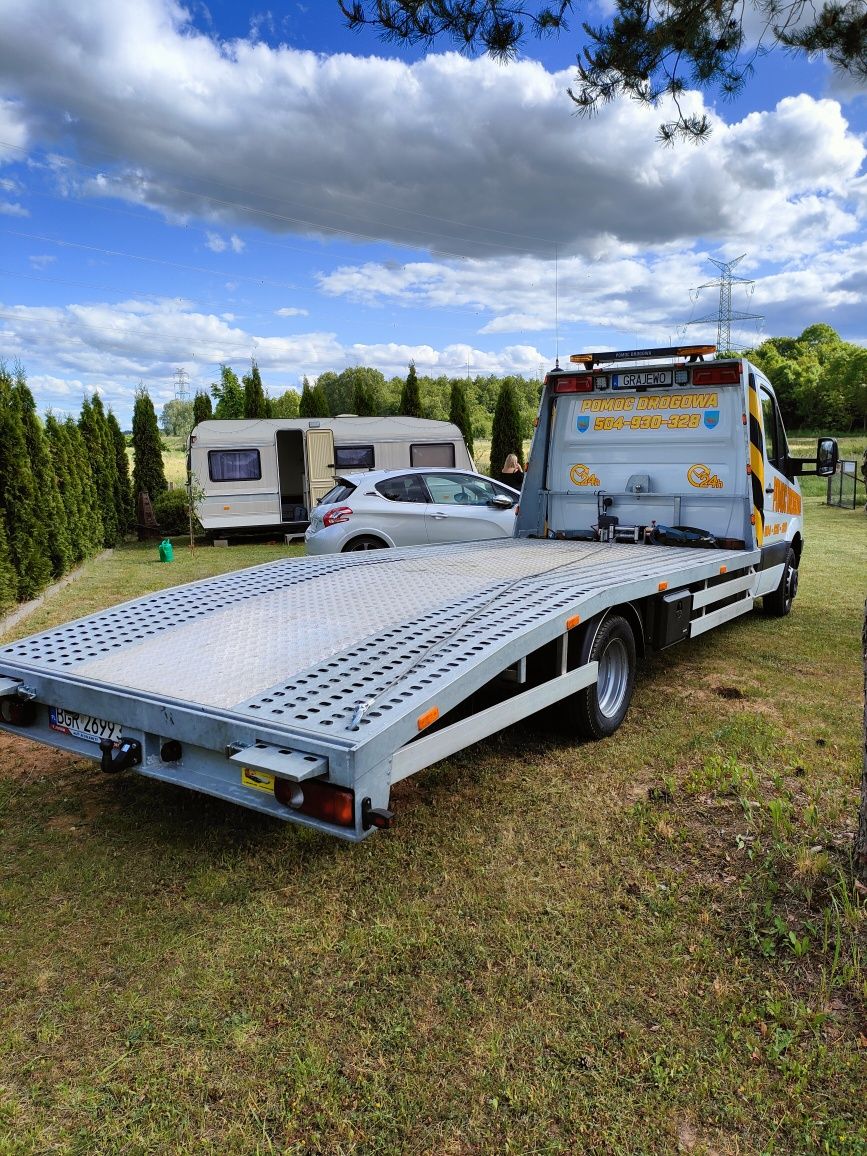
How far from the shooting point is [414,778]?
4.39 m

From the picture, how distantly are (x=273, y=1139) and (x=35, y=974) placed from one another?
Answer: 1.20 metres

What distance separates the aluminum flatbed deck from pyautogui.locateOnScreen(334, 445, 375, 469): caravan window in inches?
483

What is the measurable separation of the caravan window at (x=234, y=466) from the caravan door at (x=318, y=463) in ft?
3.60

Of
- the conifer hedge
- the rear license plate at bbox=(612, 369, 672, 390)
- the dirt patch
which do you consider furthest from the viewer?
the conifer hedge

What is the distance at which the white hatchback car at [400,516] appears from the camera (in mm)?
9906

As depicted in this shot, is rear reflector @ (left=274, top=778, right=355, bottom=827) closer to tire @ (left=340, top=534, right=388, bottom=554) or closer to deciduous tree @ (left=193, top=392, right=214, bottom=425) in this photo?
tire @ (left=340, top=534, right=388, bottom=554)

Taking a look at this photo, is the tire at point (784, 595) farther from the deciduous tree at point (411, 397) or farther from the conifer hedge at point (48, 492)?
the deciduous tree at point (411, 397)

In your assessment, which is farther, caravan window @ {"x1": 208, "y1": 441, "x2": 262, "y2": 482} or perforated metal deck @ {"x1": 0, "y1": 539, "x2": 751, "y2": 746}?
caravan window @ {"x1": 208, "y1": 441, "x2": 262, "y2": 482}

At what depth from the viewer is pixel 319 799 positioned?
9.12ft

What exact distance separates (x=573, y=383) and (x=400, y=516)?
11.3 ft

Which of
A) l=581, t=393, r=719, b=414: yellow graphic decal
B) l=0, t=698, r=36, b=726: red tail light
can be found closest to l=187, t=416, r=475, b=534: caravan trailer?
l=581, t=393, r=719, b=414: yellow graphic decal

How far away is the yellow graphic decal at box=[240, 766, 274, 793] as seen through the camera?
114 inches

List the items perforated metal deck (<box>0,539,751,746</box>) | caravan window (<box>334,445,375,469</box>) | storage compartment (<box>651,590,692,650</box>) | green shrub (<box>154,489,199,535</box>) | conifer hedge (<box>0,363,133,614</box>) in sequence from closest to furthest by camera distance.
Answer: perforated metal deck (<box>0,539,751,746</box>)
storage compartment (<box>651,590,692,650</box>)
conifer hedge (<box>0,363,133,614</box>)
caravan window (<box>334,445,375,469</box>)
green shrub (<box>154,489,199,535</box>)

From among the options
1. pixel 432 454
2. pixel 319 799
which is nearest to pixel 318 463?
pixel 432 454
